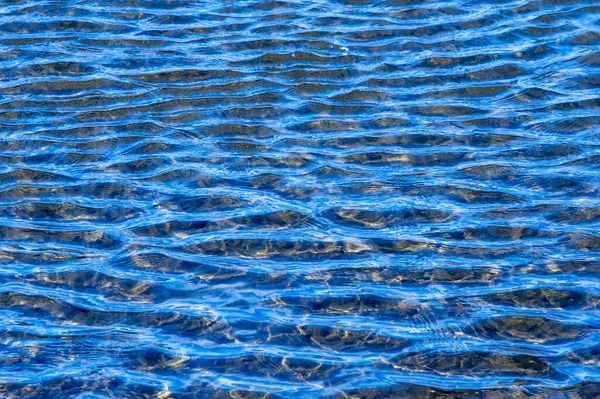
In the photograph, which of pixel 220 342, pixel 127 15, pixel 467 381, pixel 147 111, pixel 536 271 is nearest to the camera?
pixel 467 381

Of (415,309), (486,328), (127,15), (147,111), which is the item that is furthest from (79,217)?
(127,15)

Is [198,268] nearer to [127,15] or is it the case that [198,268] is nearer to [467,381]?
[467,381]

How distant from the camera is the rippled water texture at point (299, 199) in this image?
18.4 feet

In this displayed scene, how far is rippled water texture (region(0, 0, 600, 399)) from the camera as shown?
5598mm

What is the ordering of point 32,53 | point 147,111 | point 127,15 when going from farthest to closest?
1. point 127,15
2. point 32,53
3. point 147,111

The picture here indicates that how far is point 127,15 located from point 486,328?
21.6 ft

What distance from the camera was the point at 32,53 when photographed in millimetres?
10031

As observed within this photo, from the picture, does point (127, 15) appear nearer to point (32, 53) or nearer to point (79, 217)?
point (32, 53)

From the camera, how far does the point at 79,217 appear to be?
7207mm

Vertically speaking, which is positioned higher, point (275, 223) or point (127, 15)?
point (127, 15)

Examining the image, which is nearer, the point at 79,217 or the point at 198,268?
the point at 198,268

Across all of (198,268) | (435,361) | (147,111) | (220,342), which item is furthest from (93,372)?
(147,111)

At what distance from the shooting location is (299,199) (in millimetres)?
A: 7387

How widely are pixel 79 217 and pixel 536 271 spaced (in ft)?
10.9
